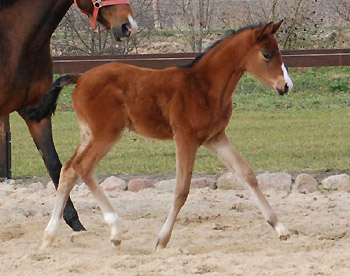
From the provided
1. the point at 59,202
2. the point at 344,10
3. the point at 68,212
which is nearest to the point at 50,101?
the point at 59,202

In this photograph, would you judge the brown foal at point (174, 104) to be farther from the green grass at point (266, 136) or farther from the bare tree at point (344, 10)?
the bare tree at point (344, 10)

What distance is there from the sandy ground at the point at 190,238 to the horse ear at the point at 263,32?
1.46m

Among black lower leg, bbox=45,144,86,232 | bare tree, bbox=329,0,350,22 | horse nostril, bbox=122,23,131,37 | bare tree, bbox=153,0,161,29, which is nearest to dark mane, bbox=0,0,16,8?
horse nostril, bbox=122,23,131,37

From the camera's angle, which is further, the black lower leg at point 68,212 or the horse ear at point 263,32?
the black lower leg at point 68,212

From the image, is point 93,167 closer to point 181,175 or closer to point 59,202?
point 59,202

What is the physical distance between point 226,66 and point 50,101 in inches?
52.2

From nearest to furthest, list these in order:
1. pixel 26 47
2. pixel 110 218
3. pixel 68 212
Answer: pixel 110 218 < pixel 26 47 < pixel 68 212

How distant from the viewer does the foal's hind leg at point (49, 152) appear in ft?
23.5

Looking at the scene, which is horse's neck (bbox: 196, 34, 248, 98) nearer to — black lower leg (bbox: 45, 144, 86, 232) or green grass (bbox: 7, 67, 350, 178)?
black lower leg (bbox: 45, 144, 86, 232)

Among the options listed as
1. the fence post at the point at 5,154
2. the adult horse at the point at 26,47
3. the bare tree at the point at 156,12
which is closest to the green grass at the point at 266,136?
the fence post at the point at 5,154

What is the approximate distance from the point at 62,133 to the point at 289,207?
6.00m

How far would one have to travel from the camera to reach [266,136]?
42.3ft

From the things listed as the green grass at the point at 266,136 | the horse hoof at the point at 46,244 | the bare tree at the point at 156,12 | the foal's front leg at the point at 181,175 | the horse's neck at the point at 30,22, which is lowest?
the bare tree at the point at 156,12

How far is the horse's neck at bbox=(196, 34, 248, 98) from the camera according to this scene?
640cm
